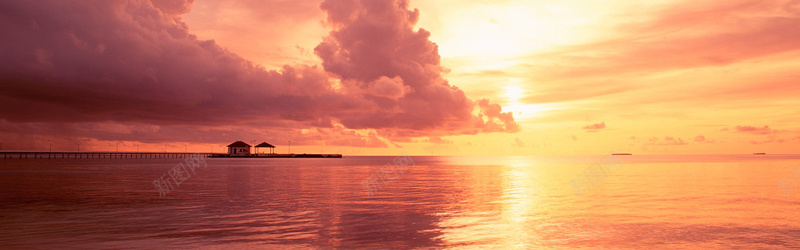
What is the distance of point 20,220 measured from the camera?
2591cm

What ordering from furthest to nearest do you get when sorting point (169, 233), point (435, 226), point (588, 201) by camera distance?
point (588, 201) < point (435, 226) < point (169, 233)

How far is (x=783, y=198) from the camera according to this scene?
38531mm

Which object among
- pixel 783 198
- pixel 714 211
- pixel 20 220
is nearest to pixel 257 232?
pixel 20 220

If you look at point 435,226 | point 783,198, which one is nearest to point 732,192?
point 783,198

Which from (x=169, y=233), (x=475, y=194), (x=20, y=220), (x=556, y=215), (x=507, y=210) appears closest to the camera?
(x=169, y=233)

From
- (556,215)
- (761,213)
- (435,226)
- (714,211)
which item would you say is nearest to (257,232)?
(435,226)

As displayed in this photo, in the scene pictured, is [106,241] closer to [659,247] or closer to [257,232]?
[257,232]

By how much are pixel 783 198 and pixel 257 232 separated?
41.1 m

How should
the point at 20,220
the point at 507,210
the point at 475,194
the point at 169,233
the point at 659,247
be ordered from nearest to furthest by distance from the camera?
the point at 659,247 → the point at 169,233 → the point at 20,220 → the point at 507,210 → the point at 475,194

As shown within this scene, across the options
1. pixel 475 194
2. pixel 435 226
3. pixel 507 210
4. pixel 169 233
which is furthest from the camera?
pixel 475 194

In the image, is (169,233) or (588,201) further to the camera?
(588,201)

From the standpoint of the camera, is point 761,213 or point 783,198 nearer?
point 761,213

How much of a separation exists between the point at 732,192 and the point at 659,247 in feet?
103

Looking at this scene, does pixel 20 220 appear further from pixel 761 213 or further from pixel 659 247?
pixel 761 213
